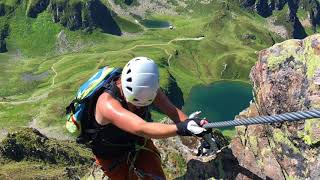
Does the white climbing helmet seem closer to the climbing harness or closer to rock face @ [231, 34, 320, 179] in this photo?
the climbing harness

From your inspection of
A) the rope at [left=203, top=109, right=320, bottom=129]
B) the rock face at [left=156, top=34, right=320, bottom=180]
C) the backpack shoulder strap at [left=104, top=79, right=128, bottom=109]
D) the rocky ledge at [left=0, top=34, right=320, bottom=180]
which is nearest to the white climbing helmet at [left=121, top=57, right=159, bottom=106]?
the backpack shoulder strap at [left=104, top=79, right=128, bottom=109]

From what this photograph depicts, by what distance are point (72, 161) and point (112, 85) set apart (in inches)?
2513

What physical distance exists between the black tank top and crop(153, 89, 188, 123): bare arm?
0.48 m

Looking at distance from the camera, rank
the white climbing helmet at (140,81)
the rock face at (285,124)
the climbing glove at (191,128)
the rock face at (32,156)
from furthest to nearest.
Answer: the rock face at (32,156) → the rock face at (285,124) → the white climbing helmet at (140,81) → the climbing glove at (191,128)

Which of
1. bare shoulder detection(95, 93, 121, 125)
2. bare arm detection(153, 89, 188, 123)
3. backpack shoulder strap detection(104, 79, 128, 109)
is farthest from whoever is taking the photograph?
bare arm detection(153, 89, 188, 123)

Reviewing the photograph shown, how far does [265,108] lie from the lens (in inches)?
842

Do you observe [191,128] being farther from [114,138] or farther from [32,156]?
[32,156]

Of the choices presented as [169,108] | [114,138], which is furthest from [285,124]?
[114,138]

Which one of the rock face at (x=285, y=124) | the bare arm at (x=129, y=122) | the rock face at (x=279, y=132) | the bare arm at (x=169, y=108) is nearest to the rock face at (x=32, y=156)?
the rock face at (x=279, y=132)

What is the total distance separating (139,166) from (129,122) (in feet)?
10.1

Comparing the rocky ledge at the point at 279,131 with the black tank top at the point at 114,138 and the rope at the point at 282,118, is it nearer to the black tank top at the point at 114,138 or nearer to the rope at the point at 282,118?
the black tank top at the point at 114,138

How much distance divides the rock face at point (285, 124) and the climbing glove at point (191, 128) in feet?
27.5

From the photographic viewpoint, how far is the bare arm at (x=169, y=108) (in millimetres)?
14062

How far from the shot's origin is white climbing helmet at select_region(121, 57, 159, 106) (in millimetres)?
12023
